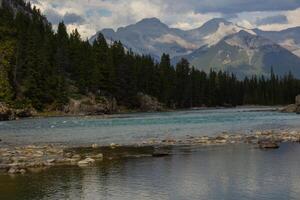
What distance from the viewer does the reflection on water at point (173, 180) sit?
94.8 feet

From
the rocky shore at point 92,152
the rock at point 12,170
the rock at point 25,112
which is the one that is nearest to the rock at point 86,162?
the rocky shore at point 92,152

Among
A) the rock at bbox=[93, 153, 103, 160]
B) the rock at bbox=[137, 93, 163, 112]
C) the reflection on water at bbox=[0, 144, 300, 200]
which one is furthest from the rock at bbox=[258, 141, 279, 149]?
the rock at bbox=[137, 93, 163, 112]

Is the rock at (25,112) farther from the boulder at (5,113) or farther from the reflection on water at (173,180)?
the reflection on water at (173,180)

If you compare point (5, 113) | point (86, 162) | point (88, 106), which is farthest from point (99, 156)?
point (88, 106)

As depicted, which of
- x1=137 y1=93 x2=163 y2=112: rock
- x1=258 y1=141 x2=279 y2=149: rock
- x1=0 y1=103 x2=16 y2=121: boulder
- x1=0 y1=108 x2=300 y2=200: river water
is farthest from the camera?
x1=137 y1=93 x2=163 y2=112: rock

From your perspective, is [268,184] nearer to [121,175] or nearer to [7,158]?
[121,175]

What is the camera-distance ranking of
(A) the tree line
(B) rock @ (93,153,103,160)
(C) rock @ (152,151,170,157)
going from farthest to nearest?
(A) the tree line → (C) rock @ (152,151,170,157) → (B) rock @ (93,153,103,160)

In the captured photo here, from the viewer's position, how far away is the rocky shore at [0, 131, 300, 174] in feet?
135

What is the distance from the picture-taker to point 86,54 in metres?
180

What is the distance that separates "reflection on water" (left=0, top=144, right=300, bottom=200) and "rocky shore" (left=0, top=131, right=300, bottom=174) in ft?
8.35

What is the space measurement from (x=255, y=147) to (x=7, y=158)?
928 inches

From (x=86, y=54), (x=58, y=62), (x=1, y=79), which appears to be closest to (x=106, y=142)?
(x=1, y=79)

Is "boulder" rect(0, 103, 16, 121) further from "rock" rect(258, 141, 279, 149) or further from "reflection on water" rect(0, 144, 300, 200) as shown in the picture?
"reflection on water" rect(0, 144, 300, 200)

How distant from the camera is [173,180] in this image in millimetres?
33125
